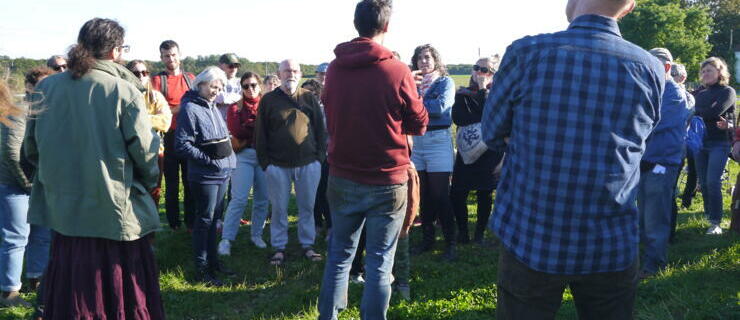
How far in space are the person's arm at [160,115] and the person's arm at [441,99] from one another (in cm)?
245

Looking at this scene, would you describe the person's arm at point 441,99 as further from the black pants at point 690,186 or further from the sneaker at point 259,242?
the black pants at point 690,186

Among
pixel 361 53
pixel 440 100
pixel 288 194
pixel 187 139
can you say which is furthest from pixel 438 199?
pixel 361 53

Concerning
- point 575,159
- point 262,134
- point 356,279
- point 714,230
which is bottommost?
point 714,230

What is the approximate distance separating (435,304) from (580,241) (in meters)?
2.19

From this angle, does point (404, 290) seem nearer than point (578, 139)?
No

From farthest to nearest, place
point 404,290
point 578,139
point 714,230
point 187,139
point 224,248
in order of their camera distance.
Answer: point 714,230, point 224,248, point 187,139, point 404,290, point 578,139

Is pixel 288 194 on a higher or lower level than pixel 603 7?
lower

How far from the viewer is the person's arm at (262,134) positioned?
5.55 metres

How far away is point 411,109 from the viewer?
11.5 ft

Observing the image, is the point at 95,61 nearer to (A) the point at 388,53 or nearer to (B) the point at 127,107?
(B) the point at 127,107

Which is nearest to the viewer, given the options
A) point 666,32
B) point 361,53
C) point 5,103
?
point 5,103

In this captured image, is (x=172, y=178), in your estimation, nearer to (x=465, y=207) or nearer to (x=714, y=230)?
(x=465, y=207)

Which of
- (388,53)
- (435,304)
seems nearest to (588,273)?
(388,53)

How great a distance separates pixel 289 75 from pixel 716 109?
16.8 feet
